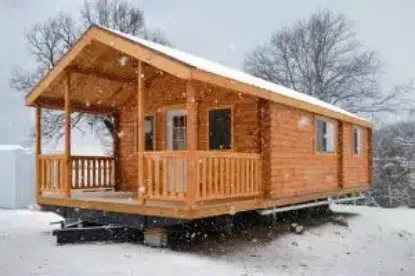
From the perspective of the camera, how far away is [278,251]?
12008mm

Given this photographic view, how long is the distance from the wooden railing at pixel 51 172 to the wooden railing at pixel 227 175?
3567mm

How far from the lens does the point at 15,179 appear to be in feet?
70.6

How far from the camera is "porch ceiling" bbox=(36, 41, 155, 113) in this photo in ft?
40.7

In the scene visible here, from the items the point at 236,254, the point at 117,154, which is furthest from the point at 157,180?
the point at 117,154

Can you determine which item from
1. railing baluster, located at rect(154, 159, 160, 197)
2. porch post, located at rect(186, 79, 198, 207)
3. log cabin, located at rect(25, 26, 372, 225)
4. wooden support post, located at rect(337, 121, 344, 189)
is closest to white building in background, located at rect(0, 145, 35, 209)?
log cabin, located at rect(25, 26, 372, 225)

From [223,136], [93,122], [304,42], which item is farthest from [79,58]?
[304,42]

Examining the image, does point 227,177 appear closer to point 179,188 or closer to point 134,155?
point 179,188

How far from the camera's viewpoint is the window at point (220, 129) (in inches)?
540

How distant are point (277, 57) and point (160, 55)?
102 feet

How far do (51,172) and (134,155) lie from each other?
2954 mm

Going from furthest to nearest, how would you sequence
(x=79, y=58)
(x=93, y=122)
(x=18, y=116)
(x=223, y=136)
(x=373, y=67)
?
1. (x=18, y=116)
2. (x=373, y=67)
3. (x=93, y=122)
4. (x=223, y=136)
5. (x=79, y=58)

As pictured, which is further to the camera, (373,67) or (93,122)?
(373,67)

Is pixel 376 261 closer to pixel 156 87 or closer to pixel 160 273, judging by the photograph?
pixel 160 273

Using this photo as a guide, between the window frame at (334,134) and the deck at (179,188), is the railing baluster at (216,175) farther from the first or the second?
the window frame at (334,134)
